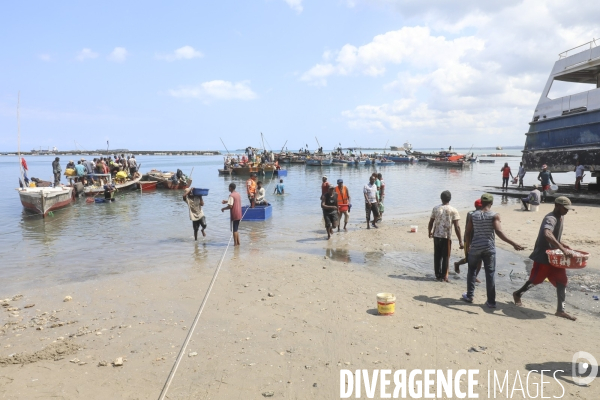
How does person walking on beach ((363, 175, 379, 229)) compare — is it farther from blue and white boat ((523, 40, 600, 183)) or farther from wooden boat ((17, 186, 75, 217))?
wooden boat ((17, 186, 75, 217))

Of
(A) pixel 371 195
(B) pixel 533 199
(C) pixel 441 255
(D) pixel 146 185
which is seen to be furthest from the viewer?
(D) pixel 146 185

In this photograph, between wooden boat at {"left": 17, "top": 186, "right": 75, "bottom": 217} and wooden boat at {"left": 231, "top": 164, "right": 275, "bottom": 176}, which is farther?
wooden boat at {"left": 231, "top": 164, "right": 275, "bottom": 176}

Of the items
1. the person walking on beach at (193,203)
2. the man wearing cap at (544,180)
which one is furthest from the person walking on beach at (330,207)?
the man wearing cap at (544,180)

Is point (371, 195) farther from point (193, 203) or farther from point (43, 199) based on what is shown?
point (43, 199)

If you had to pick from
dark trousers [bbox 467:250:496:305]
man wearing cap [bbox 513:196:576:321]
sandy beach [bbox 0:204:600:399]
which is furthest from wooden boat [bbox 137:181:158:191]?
man wearing cap [bbox 513:196:576:321]

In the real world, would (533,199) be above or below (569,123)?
below

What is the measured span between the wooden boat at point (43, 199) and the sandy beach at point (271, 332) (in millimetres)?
11320

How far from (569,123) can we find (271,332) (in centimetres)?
1867

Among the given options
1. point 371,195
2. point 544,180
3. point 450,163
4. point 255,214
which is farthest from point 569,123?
point 450,163

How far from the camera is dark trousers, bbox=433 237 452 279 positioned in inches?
264

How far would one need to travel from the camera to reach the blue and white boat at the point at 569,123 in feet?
54.0

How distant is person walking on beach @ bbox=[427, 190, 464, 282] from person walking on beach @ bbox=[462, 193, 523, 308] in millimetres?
875

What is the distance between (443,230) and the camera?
261 inches

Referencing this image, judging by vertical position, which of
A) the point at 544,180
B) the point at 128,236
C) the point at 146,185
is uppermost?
the point at 544,180
